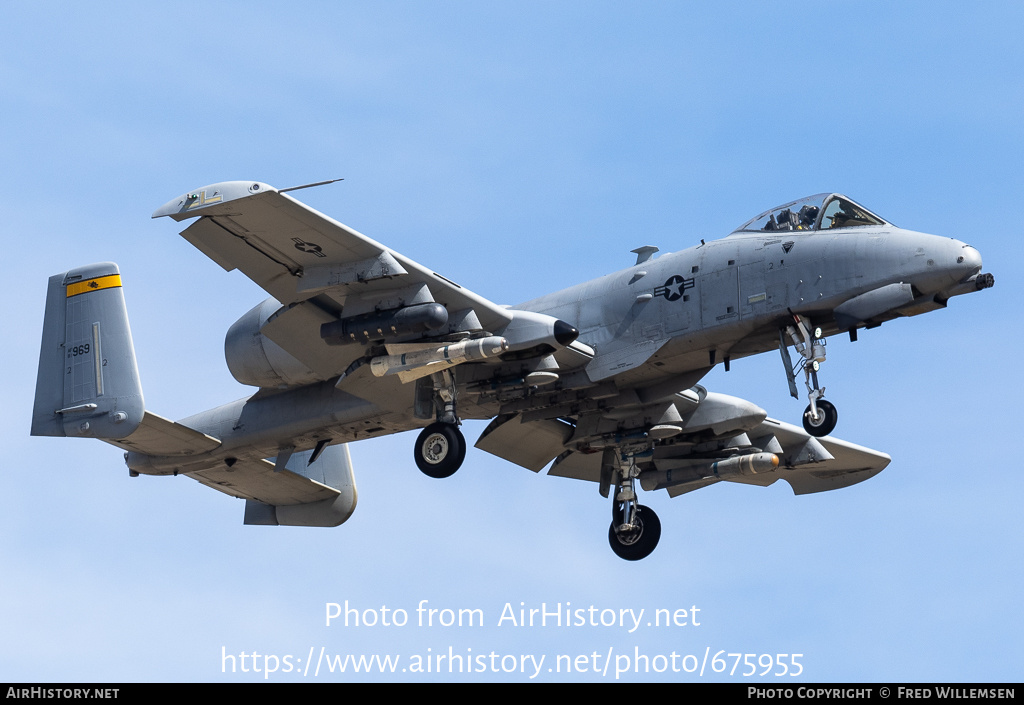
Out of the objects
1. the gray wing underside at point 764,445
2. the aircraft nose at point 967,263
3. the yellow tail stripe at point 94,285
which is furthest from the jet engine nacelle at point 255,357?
the aircraft nose at point 967,263

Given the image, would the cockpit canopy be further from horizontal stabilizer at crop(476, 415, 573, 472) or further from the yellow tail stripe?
the yellow tail stripe

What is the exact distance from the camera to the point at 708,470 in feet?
97.6

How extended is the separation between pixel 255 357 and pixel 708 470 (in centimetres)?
934

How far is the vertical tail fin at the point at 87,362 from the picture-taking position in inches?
1073

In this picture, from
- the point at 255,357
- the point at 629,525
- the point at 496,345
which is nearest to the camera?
the point at 496,345

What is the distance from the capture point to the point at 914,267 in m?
24.2

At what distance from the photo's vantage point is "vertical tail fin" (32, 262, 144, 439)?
2725 cm

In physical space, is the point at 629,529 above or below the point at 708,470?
below

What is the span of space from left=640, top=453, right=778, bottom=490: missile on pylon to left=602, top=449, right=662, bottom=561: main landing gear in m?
0.82

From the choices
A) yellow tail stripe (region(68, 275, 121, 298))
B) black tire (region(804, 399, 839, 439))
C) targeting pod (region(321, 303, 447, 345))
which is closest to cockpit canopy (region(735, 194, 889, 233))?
black tire (region(804, 399, 839, 439))

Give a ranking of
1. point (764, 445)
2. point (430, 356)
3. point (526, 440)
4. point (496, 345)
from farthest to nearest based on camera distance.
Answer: point (764, 445) → point (526, 440) → point (430, 356) → point (496, 345)

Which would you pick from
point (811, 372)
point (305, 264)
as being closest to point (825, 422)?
point (811, 372)

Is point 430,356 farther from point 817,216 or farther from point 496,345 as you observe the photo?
point 817,216
